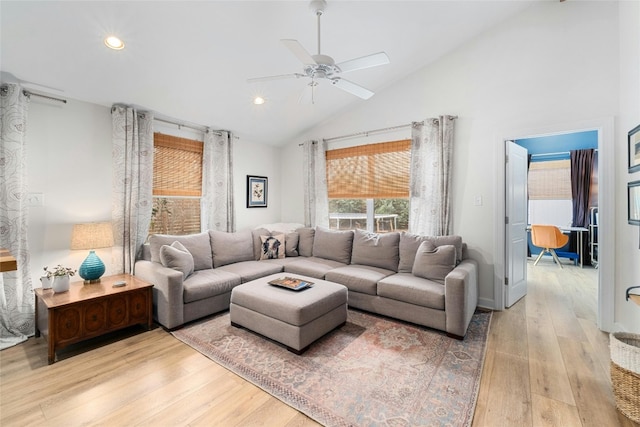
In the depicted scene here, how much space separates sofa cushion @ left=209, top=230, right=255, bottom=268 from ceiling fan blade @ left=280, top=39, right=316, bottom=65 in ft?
8.44

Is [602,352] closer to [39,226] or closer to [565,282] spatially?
[565,282]

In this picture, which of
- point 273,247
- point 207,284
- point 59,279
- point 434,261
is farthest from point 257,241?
point 434,261

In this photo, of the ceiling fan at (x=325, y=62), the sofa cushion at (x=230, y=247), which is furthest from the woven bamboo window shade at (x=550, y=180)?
the sofa cushion at (x=230, y=247)

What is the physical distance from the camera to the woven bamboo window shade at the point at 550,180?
19.8 feet

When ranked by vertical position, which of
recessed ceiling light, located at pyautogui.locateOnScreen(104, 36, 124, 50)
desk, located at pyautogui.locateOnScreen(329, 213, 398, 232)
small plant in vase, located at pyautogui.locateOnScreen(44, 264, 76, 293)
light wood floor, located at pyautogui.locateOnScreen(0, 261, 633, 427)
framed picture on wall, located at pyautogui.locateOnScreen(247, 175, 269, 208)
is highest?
recessed ceiling light, located at pyautogui.locateOnScreen(104, 36, 124, 50)

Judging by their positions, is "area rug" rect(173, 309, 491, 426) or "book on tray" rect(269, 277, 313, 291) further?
"book on tray" rect(269, 277, 313, 291)

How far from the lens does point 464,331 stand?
8.39 feet

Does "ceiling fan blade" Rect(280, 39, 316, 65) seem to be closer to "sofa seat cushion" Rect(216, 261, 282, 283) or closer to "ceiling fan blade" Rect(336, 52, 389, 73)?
"ceiling fan blade" Rect(336, 52, 389, 73)

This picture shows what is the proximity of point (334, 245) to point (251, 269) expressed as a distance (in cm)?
122

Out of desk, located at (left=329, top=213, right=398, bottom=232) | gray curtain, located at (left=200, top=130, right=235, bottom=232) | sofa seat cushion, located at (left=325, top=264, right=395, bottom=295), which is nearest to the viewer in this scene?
sofa seat cushion, located at (left=325, top=264, right=395, bottom=295)

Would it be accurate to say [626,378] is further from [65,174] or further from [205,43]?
[65,174]

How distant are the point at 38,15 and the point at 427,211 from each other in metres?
4.18

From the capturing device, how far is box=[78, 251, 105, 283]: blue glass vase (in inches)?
109

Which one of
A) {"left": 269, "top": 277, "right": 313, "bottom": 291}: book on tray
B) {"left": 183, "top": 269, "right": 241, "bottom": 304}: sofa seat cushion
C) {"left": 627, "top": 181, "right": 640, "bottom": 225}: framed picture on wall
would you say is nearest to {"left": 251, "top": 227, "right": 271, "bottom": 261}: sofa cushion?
{"left": 183, "top": 269, "right": 241, "bottom": 304}: sofa seat cushion
